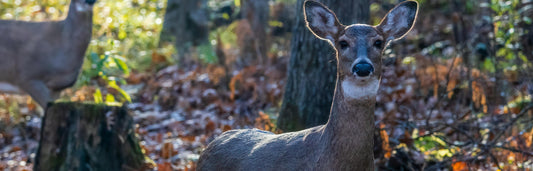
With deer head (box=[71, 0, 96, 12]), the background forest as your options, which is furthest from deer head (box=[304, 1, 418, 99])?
deer head (box=[71, 0, 96, 12])

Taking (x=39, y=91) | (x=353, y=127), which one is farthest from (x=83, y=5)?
(x=353, y=127)

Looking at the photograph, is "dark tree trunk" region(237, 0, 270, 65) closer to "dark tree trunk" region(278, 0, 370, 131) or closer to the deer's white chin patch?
"dark tree trunk" region(278, 0, 370, 131)

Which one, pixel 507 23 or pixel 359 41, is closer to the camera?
pixel 359 41

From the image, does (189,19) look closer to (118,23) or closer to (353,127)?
(118,23)

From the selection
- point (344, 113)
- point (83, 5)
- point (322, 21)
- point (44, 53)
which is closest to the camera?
point (344, 113)

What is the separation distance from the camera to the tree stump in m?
6.28

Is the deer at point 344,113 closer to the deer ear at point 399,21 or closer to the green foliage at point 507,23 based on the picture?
the deer ear at point 399,21

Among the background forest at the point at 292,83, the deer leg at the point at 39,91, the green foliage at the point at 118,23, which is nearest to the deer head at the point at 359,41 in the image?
the background forest at the point at 292,83

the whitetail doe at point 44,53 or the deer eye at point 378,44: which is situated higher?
the deer eye at point 378,44

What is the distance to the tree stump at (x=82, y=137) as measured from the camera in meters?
6.28

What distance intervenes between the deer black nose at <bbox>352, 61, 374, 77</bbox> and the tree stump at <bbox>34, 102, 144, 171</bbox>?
361 cm

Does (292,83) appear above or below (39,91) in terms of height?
above

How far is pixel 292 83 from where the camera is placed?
6371 mm

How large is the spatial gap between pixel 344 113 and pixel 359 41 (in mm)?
372
